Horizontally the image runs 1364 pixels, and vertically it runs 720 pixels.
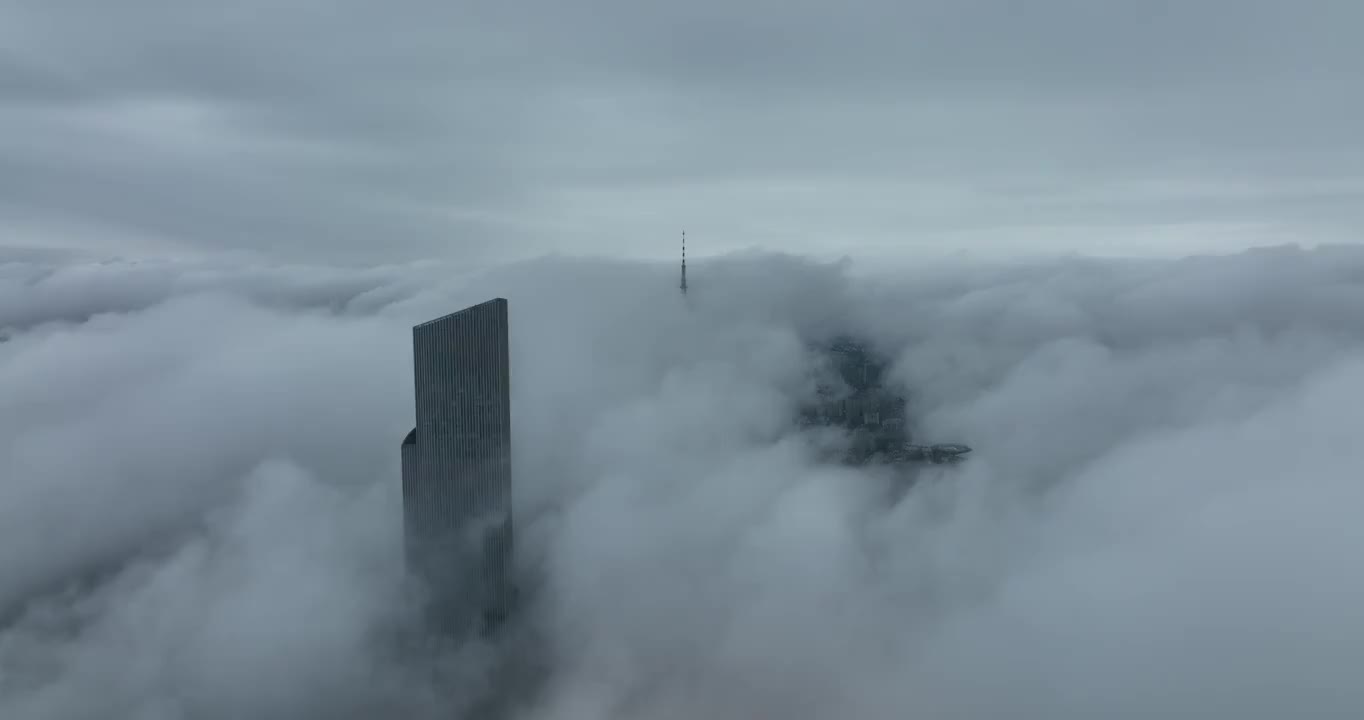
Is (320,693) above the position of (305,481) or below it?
below

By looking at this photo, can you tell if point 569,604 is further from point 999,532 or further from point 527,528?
point 999,532

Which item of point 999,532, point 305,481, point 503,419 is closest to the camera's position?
point 503,419

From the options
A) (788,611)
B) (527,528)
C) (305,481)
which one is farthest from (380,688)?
(305,481)

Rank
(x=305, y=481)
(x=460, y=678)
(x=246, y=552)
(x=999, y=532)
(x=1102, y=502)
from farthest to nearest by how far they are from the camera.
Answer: (x=305, y=481) → (x=246, y=552) → (x=999, y=532) → (x=1102, y=502) → (x=460, y=678)

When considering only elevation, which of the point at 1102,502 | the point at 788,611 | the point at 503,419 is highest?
→ the point at 503,419

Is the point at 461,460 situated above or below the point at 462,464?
above

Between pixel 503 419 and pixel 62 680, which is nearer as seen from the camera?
pixel 503 419

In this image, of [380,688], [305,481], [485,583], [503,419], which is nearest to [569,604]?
[485,583]
